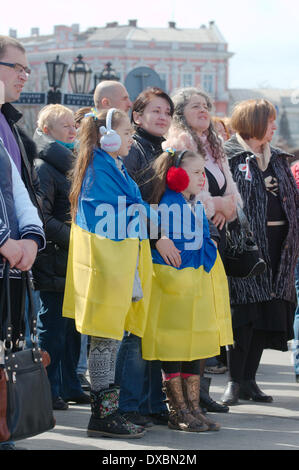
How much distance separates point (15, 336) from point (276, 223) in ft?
8.62

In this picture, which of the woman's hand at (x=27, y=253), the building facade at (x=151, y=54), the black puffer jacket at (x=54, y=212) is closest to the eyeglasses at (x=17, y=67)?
A: the woman's hand at (x=27, y=253)

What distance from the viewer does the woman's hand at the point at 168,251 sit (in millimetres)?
5305

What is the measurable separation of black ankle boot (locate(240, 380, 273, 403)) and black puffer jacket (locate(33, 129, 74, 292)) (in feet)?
4.78

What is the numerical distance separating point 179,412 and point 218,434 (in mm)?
246

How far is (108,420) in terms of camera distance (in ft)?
16.5

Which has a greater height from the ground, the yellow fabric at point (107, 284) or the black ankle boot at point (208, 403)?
the yellow fabric at point (107, 284)

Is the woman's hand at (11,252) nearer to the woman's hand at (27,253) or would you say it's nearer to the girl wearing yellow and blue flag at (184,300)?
the woman's hand at (27,253)

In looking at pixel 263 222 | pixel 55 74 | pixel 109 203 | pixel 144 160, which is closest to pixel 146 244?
pixel 109 203

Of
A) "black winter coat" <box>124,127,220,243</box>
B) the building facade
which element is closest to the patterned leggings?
"black winter coat" <box>124,127,220,243</box>

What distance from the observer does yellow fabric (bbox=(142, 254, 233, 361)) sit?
5309 millimetres

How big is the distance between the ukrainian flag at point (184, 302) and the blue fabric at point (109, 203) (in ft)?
1.09

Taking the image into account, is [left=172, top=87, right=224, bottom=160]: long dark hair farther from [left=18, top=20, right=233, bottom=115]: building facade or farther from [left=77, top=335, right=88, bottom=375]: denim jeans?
[left=18, top=20, right=233, bottom=115]: building facade

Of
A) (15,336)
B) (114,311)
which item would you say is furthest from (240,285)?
(15,336)

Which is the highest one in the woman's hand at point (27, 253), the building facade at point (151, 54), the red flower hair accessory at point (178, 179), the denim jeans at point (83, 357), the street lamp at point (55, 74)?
the building facade at point (151, 54)
